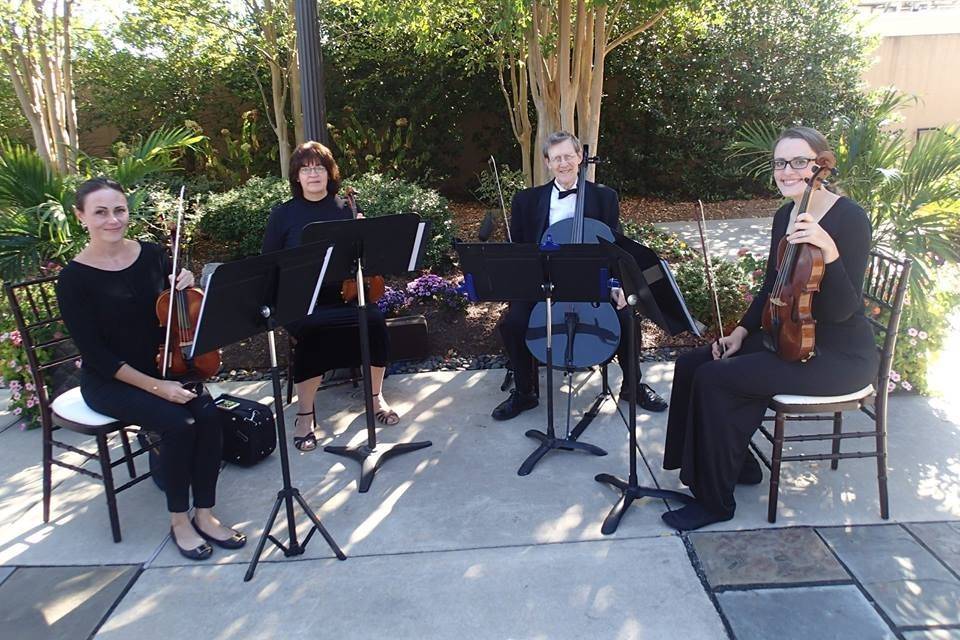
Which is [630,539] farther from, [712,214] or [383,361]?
[712,214]

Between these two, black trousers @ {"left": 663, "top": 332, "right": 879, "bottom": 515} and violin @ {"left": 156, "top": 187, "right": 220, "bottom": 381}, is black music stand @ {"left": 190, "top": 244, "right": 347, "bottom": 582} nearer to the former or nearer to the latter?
violin @ {"left": 156, "top": 187, "right": 220, "bottom": 381}

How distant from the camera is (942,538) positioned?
107 inches

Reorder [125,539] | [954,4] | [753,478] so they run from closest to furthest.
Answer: [125,539], [753,478], [954,4]

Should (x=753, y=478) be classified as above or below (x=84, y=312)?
below

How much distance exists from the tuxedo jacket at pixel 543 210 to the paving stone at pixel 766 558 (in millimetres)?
1684

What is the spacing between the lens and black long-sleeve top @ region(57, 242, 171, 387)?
2781mm

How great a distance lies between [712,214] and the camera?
882cm

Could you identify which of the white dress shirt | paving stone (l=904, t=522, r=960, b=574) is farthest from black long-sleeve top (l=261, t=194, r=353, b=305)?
paving stone (l=904, t=522, r=960, b=574)

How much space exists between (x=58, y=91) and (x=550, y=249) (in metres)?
6.02

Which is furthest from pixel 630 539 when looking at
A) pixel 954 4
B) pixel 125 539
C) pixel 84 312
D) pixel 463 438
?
pixel 954 4

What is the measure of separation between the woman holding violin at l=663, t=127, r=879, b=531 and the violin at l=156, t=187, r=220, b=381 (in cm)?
200

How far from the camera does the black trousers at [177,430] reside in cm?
280

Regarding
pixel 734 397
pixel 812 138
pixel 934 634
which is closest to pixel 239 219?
pixel 734 397

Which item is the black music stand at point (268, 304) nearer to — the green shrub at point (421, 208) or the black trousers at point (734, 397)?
the black trousers at point (734, 397)
